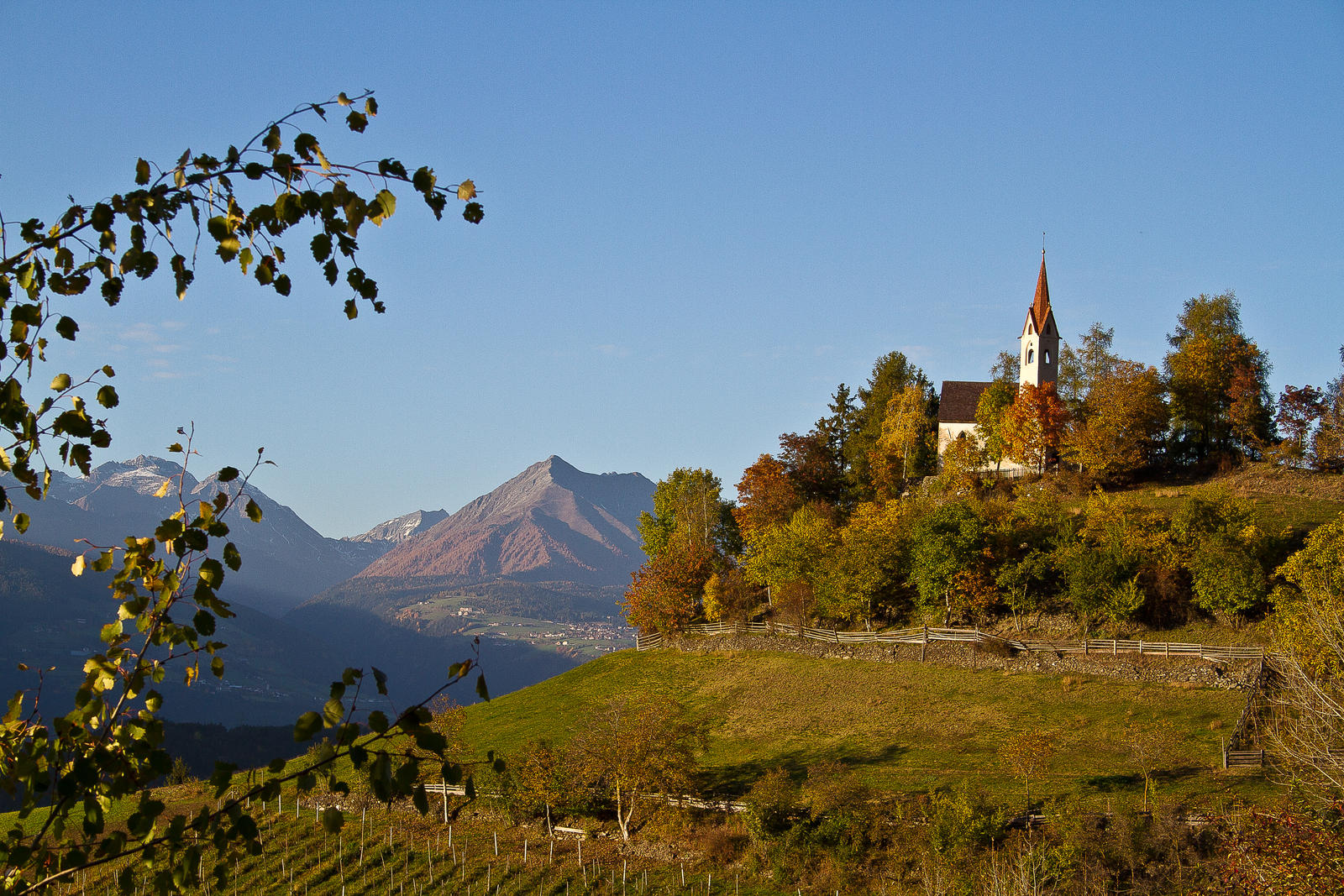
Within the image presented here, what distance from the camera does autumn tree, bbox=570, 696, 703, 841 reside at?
1491 inches

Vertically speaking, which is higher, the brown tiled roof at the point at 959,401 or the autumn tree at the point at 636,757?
the brown tiled roof at the point at 959,401

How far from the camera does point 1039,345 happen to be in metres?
83.0

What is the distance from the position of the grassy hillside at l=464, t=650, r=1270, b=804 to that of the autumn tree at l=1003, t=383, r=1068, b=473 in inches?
1050

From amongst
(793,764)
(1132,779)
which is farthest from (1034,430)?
(1132,779)

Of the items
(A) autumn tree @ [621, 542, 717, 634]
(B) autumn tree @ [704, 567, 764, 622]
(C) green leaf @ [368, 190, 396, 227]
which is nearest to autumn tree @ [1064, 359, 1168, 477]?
(B) autumn tree @ [704, 567, 764, 622]

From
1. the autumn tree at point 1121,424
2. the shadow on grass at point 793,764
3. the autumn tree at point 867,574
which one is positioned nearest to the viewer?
the shadow on grass at point 793,764

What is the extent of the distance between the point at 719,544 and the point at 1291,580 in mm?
40024

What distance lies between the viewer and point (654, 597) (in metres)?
65.3

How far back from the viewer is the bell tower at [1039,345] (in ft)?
273

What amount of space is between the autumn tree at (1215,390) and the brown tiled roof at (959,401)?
48.0 feet

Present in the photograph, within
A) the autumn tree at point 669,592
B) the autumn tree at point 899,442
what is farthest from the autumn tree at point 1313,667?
the autumn tree at point 669,592

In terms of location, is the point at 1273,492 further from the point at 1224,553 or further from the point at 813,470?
the point at 813,470

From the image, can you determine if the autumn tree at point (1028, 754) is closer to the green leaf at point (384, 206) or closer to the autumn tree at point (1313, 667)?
the autumn tree at point (1313, 667)

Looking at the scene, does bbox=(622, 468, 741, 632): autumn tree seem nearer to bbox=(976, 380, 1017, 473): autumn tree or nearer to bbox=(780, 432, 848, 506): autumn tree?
bbox=(780, 432, 848, 506): autumn tree
